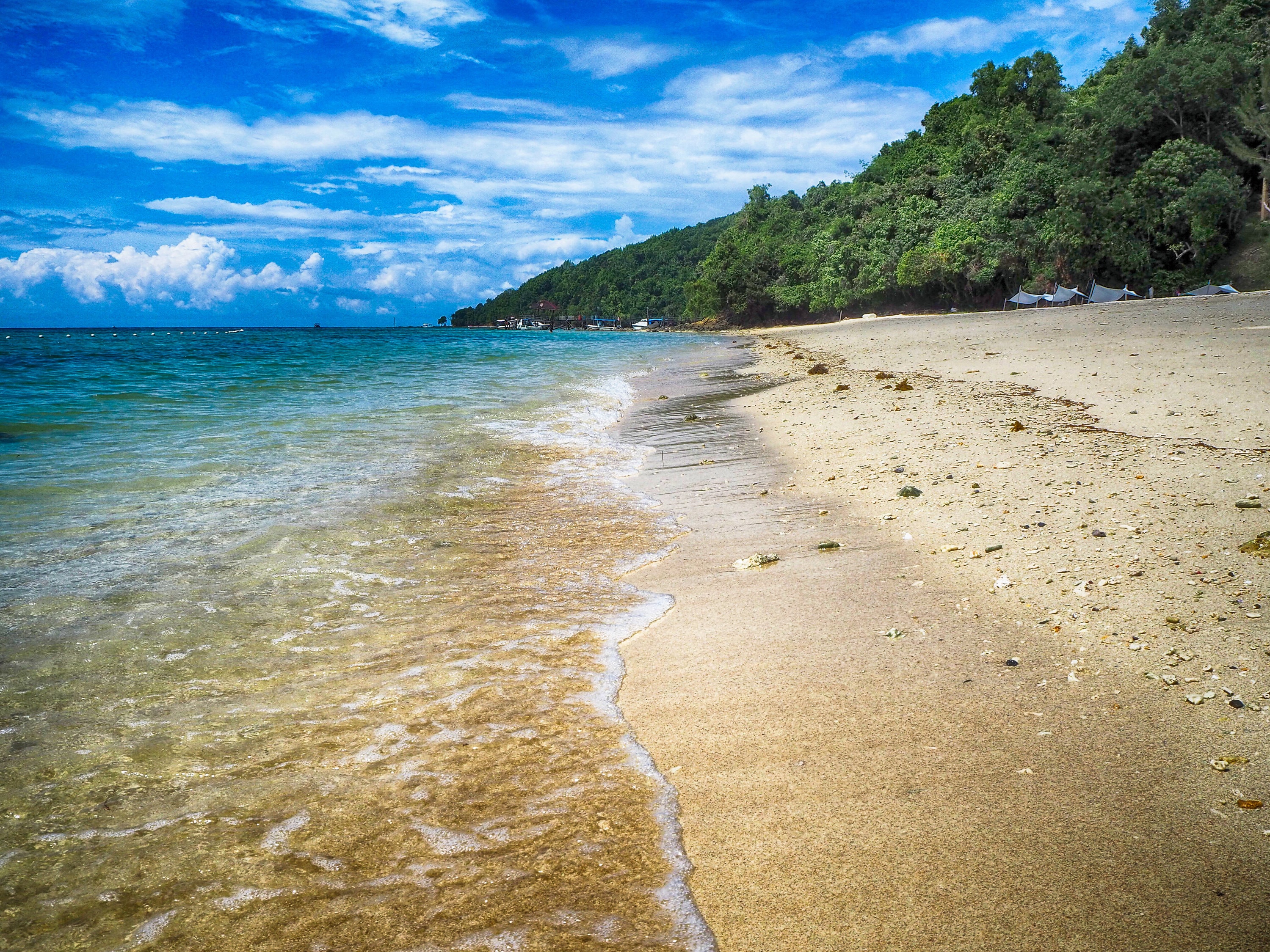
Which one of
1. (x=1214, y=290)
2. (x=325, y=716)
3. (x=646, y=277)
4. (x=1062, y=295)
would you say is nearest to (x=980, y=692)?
(x=325, y=716)

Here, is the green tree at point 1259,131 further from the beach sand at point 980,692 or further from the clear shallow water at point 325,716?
the clear shallow water at point 325,716

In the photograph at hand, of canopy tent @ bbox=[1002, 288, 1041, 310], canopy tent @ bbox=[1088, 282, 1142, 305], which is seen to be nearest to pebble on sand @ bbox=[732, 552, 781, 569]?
canopy tent @ bbox=[1088, 282, 1142, 305]

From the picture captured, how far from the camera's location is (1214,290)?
34.3 metres

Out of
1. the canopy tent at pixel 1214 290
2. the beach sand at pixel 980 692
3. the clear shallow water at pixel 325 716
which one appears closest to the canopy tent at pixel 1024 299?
the canopy tent at pixel 1214 290

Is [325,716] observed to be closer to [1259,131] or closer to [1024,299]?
[1259,131]

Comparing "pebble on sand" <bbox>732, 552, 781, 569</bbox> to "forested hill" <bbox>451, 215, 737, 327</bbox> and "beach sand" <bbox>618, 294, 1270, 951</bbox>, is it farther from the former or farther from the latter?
"forested hill" <bbox>451, 215, 737, 327</bbox>

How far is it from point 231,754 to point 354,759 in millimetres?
478

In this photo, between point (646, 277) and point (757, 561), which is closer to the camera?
point (757, 561)

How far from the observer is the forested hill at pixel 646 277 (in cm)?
15975

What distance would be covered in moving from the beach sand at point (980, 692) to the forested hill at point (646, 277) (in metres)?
142

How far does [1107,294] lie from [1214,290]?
4996 mm

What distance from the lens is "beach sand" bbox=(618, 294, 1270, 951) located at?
1775 millimetres

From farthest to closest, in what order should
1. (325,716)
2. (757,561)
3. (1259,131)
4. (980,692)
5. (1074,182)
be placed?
(1074,182) → (1259,131) → (757,561) → (325,716) → (980,692)

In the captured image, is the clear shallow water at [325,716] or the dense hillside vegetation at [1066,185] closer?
the clear shallow water at [325,716]
